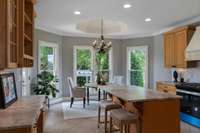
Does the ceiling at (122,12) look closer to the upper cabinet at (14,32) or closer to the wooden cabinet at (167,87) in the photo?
the upper cabinet at (14,32)

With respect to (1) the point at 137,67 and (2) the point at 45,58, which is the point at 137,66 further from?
(2) the point at 45,58

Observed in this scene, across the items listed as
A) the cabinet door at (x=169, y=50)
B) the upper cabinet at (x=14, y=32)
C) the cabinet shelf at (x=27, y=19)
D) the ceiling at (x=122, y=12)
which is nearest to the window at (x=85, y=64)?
the ceiling at (x=122, y=12)

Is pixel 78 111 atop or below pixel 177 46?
below

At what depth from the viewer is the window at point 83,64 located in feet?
25.8

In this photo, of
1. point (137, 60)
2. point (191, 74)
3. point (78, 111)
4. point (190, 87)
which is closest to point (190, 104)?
point (190, 87)

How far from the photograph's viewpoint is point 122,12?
467 centimetres

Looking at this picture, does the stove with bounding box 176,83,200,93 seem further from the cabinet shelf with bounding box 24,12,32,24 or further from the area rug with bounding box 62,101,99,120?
the cabinet shelf with bounding box 24,12,32,24

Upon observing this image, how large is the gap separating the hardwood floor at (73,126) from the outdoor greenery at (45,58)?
194cm

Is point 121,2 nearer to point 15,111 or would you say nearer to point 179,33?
point 179,33

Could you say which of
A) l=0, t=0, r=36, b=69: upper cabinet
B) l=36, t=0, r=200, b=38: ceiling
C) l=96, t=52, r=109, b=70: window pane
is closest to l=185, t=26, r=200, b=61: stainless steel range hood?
l=36, t=0, r=200, b=38: ceiling

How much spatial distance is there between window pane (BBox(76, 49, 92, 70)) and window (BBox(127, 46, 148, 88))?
1.72 meters

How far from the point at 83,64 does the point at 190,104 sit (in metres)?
4.46

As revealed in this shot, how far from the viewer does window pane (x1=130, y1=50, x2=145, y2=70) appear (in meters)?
8.04

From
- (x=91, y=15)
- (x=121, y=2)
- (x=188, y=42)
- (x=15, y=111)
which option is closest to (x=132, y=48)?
(x=188, y=42)
